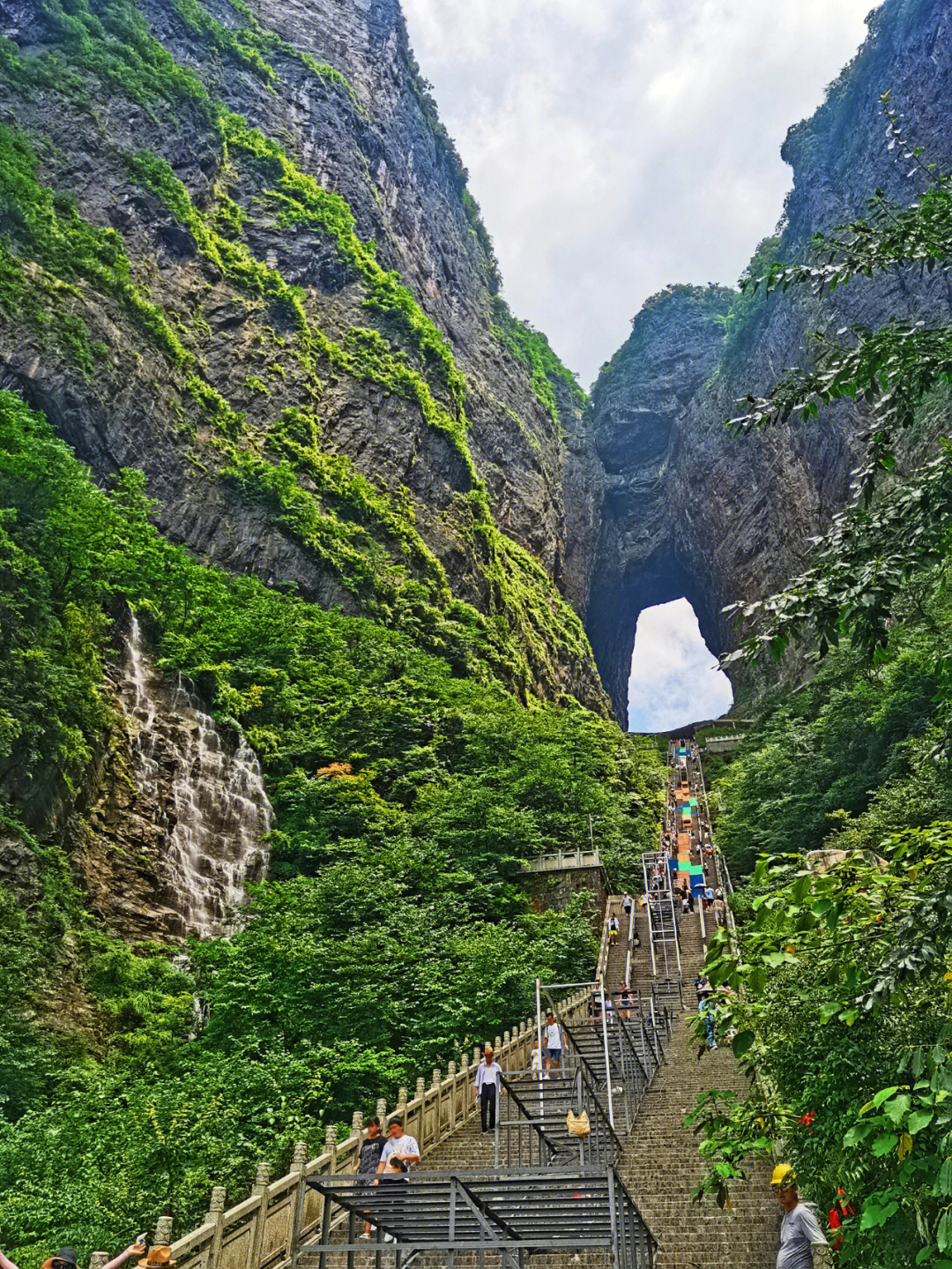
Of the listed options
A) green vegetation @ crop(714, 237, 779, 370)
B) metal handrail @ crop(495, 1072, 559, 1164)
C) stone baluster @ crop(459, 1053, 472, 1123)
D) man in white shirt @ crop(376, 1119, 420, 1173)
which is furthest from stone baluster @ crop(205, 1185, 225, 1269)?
green vegetation @ crop(714, 237, 779, 370)

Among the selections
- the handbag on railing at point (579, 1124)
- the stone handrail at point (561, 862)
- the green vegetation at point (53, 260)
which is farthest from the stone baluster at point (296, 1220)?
the green vegetation at point (53, 260)

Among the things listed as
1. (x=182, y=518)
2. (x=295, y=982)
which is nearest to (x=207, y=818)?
(x=295, y=982)

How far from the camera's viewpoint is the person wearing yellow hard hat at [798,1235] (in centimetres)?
564

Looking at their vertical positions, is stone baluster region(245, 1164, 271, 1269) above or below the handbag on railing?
below

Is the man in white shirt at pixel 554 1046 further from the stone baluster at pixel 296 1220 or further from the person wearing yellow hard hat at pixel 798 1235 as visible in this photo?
the person wearing yellow hard hat at pixel 798 1235

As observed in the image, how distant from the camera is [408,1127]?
10.5 m

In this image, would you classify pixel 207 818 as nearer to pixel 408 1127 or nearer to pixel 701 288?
pixel 408 1127

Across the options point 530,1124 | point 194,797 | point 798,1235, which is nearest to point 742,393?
point 194,797

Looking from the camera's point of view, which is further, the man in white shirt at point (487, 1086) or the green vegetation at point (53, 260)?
the green vegetation at point (53, 260)

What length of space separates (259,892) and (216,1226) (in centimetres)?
1478

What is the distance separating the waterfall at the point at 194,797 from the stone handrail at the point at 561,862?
744cm

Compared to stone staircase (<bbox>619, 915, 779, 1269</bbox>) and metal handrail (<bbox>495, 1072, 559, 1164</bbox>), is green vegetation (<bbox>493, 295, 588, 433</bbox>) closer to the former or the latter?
stone staircase (<bbox>619, 915, 779, 1269</bbox>)

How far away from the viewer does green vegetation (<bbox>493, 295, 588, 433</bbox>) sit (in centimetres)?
6856

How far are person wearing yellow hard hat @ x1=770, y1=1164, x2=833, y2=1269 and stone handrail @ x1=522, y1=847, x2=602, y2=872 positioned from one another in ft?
65.4
